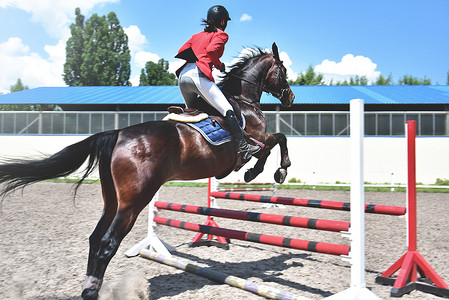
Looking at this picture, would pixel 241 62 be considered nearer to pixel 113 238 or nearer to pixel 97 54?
pixel 113 238

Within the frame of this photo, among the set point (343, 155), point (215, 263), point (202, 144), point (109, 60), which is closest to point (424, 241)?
point (215, 263)

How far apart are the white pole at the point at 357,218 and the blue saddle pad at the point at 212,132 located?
1116 mm

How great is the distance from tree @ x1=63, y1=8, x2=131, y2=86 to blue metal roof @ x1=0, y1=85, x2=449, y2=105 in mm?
18438

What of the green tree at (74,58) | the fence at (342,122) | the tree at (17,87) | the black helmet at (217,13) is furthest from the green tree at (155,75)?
the black helmet at (217,13)

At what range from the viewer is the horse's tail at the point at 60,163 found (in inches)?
104

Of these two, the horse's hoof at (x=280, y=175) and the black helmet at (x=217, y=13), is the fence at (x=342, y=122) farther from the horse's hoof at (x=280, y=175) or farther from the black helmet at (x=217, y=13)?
the black helmet at (x=217, y=13)

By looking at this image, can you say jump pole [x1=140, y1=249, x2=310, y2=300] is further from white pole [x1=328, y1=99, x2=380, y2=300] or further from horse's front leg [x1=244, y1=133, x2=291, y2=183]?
horse's front leg [x1=244, y1=133, x2=291, y2=183]

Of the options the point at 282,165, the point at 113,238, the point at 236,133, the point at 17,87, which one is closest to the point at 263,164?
the point at 282,165

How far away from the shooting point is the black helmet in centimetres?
335

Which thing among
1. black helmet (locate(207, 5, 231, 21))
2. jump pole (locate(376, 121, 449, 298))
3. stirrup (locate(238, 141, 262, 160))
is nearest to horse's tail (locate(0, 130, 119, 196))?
stirrup (locate(238, 141, 262, 160))

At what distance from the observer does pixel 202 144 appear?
3018 millimetres

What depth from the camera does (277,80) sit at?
417cm

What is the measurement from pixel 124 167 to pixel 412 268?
Result: 2.60m

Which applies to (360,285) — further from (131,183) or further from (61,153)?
(61,153)
